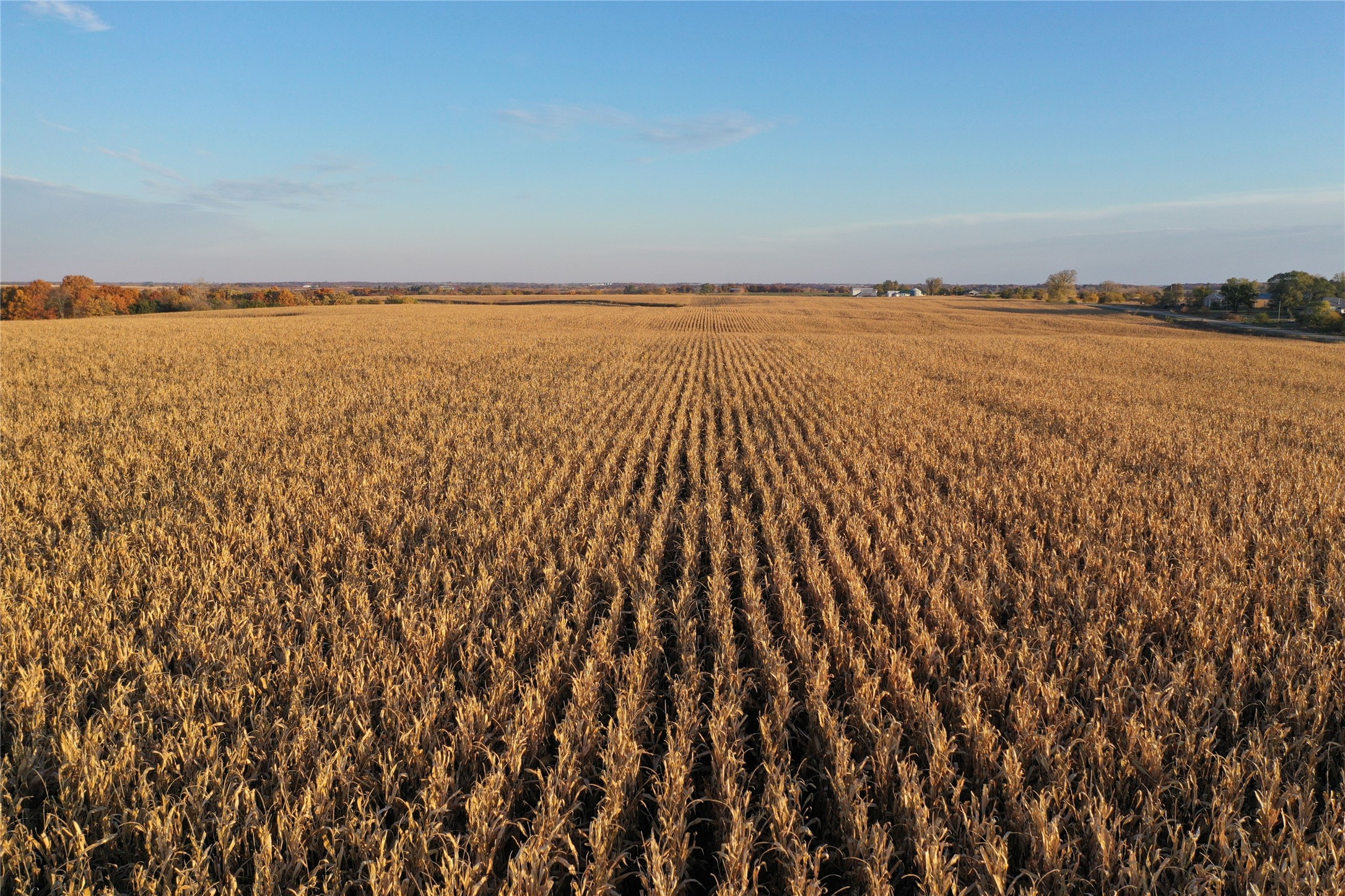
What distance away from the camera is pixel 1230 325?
5303 cm

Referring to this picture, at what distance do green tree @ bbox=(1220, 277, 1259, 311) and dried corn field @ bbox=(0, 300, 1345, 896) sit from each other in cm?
7860

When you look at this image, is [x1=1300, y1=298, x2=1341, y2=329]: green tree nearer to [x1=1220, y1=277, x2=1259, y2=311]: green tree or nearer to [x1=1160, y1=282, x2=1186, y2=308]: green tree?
[x1=1220, y1=277, x2=1259, y2=311]: green tree

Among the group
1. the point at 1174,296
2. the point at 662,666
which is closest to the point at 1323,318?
the point at 1174,296

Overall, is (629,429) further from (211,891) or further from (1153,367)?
(1153,367)

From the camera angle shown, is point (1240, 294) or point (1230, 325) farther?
point (1240, 294)

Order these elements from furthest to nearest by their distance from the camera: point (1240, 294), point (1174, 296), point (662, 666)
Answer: point (1174, 296) < point (1240, 294) < point (662, 666)

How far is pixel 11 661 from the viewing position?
12.0 feet

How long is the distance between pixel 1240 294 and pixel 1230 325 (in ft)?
62.4

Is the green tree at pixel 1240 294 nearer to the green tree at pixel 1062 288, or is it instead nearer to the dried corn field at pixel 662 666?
the green tree at pixel 1062 288

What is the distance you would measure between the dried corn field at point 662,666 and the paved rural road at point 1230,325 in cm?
5366

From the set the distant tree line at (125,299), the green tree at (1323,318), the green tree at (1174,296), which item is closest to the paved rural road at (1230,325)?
the green tree at (1323,318)

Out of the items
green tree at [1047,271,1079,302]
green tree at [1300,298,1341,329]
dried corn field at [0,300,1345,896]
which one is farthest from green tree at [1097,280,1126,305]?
dried corn field at [0,300,1345,896]

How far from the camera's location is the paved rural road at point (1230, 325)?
45375mm

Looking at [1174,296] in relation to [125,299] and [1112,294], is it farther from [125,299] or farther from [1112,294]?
[125,299]
